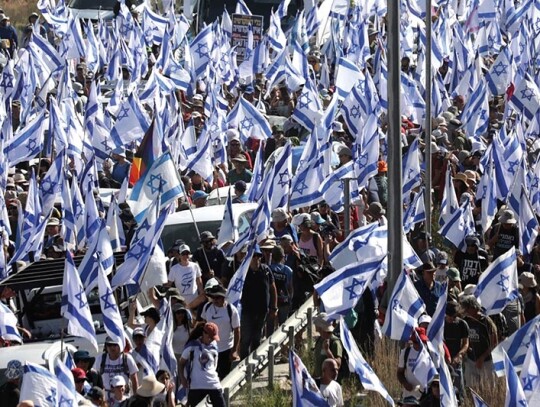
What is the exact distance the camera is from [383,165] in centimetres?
2364

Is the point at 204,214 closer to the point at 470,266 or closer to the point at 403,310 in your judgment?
the point at 470,266

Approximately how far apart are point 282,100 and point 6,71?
14.1 feet

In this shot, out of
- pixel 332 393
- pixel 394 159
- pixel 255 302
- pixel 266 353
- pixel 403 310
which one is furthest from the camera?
pixel 255 302

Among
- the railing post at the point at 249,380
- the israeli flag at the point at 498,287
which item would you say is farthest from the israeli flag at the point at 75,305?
the israeli flag at the point at 498,287

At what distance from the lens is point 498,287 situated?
1819cm

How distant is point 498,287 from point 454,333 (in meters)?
0.91

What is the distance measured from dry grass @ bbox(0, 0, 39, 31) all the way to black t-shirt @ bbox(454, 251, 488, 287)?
28377 millimetres

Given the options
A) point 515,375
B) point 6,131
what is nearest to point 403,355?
point 515,375

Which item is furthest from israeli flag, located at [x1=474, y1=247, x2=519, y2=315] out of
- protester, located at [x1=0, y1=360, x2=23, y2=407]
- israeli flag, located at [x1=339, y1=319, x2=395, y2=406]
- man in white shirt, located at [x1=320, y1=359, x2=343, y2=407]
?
protester, located at [x1=0, y1=360, x2=23, y2=407]

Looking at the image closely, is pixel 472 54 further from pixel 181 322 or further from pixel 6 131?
pixel 181 322

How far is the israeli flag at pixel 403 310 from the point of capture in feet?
56.4

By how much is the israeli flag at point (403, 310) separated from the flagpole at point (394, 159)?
1054 millimetres

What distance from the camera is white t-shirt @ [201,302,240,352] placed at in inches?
705

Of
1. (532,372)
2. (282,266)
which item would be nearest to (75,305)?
(282,266)
